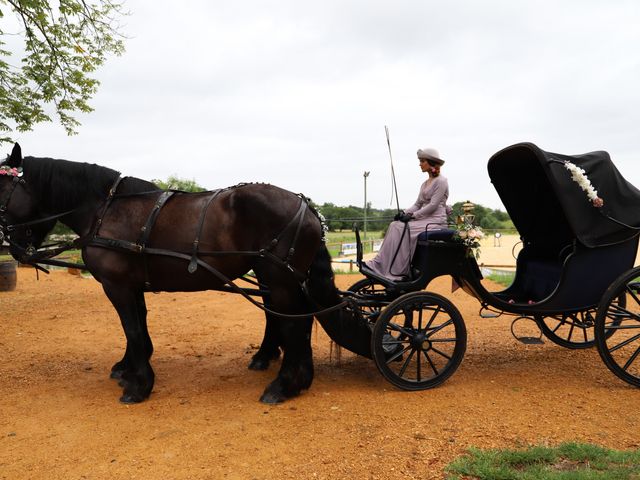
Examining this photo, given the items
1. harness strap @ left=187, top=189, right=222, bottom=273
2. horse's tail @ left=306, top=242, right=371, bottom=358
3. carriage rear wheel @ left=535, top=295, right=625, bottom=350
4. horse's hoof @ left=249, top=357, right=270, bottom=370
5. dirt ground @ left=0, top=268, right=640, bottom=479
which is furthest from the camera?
horse's hoof @ left=249, top=357, right=270, bottom=370

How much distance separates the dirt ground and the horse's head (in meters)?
1.47

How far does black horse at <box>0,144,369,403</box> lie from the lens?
4.07 meters

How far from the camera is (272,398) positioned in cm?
413

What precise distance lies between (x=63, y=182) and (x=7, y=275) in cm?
766

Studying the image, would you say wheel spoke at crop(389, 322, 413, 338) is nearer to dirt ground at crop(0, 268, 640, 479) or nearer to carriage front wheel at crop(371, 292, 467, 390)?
carriage front wheel at crop(371, 292, 467, 390)

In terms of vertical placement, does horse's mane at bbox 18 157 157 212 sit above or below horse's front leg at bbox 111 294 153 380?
above

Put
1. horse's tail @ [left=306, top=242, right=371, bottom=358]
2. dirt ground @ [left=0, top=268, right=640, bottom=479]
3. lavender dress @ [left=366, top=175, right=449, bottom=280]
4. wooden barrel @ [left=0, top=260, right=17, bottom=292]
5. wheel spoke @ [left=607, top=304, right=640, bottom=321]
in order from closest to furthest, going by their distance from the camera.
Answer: dirt ground @ [left=0, top=268, right=640, bottom=479]
horse's tail @ [left=306, top=242, right=371, bottom=358]
wheel spoke @ [left=607, top=304, right=640, bottom=321]
lavender dress @ [left=366, top=175, right=449, bottom=280]
wooden barrel @ [left=0, top=260, right=17, bottom=292]

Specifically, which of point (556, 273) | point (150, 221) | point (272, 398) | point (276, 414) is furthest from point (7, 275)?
point (556, 273)

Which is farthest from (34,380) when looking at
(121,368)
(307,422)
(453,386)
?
(453,386)

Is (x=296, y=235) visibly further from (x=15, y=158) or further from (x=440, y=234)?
(x=15, y=158)

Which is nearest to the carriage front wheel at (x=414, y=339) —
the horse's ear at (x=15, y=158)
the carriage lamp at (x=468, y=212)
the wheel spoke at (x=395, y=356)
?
the wheel spoke at (x=395, y=356)

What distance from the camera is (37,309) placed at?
27.7 ft

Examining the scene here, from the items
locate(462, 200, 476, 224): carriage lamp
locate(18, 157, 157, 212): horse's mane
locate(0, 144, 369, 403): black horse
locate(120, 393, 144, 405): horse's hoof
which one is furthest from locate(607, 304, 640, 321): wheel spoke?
locate(18, 157, 157, 212): horse's mane

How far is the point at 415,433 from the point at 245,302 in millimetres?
6204
